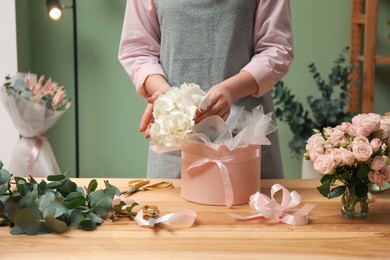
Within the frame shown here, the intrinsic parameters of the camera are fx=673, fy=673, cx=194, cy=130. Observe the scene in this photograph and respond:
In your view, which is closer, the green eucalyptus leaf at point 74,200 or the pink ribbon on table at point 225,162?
the green eucalyptus leaf at point 74,200

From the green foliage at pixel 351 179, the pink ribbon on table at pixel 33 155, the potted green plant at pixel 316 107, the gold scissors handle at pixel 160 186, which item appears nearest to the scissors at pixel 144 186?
the gold scissors handle at pixel 160 186

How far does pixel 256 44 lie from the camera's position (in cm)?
203

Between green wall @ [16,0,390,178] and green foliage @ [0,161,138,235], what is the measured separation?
2127mm

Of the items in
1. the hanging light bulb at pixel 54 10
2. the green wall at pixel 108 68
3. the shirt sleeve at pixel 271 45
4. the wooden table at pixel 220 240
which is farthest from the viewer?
the green wall at pixel 108 68

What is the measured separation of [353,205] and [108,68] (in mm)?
2330

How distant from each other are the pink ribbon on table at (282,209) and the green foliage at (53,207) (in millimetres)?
281

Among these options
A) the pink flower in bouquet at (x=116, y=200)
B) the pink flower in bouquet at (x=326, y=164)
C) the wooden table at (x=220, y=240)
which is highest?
the pink flower in bouquet at (x=326, y=164)

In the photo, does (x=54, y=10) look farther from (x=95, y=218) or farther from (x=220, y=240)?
(x=220, y=240)

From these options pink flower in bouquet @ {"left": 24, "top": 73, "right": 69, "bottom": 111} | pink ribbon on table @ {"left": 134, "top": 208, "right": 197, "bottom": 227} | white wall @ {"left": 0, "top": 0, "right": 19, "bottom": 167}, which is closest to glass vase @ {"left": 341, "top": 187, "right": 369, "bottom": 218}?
pink ribbon on table @ {"left": 134, "top": 208, "right": 197, "bottom": 227}

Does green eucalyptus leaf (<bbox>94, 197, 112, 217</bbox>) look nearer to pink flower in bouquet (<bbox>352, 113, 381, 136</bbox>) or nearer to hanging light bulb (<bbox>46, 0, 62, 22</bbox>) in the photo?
pink flower in bouquet (<bbox>352, 113, 381, 136</bbox>)

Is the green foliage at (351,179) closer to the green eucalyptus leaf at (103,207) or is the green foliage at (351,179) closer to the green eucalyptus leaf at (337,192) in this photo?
the green eucalyptus leaf at (337,192)

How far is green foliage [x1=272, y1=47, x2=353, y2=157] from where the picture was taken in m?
3.45

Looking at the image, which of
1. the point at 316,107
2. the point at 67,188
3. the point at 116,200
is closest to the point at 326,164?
the point at 116,200

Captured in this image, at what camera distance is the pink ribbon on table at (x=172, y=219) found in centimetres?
148
